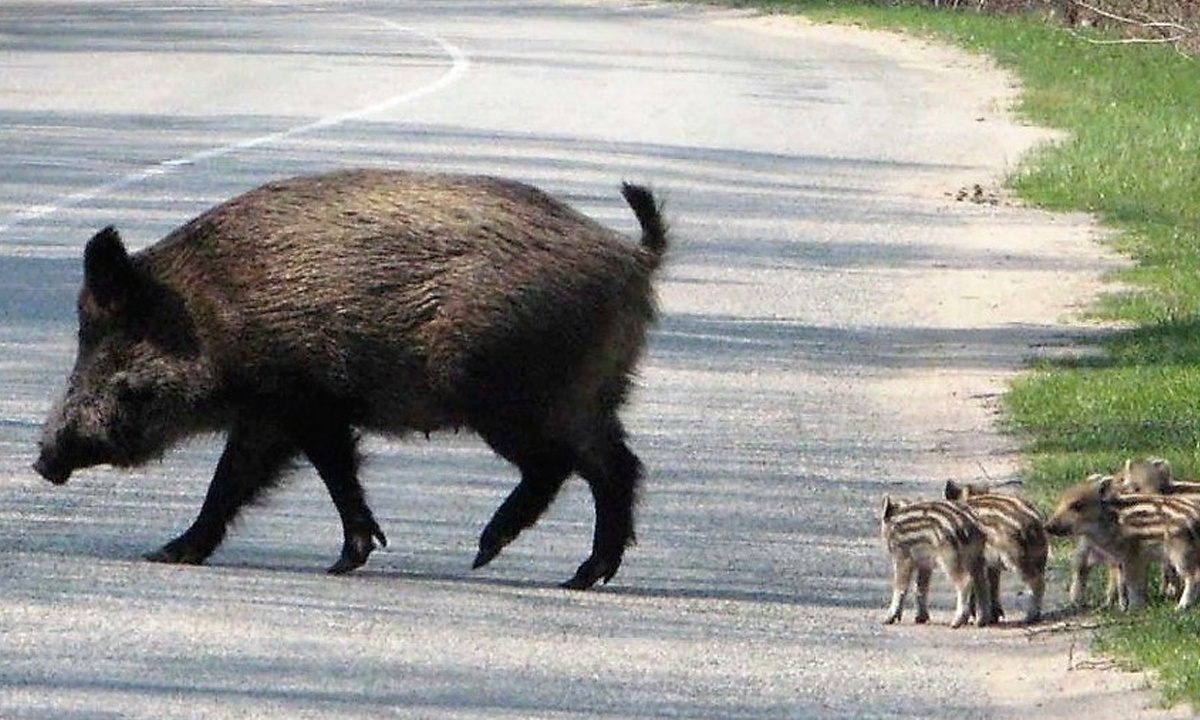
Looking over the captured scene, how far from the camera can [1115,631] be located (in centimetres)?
873

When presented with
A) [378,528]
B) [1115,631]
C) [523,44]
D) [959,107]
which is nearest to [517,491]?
[378,528]

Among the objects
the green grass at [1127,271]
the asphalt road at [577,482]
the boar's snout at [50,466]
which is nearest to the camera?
the asphalt road at [577,482]

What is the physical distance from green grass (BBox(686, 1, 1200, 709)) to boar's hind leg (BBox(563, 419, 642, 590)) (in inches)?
59.4

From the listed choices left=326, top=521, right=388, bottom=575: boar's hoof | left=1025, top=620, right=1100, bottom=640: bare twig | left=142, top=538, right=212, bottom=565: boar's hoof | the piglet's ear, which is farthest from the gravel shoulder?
the piglet's ear

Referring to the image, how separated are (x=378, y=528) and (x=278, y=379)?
57 cm

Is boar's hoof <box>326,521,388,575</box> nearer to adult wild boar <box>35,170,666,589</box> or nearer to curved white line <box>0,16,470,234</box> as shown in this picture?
adult wild boar <box>35,170,666,589</box>

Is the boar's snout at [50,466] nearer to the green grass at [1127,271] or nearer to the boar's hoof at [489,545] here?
the boar's hoof at [489,545]

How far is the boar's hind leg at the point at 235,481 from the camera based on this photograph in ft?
30.8

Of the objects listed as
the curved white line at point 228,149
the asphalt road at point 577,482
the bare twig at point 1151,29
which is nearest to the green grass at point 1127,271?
the asphalt road at point 577,482

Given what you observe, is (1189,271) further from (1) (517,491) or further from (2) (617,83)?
(2) (617,83)

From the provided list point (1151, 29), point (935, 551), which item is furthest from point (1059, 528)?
point (1151, 29)

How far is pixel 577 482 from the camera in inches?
444

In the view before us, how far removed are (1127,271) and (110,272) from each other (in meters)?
8.89

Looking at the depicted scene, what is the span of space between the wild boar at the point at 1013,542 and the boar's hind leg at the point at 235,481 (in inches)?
79.7
